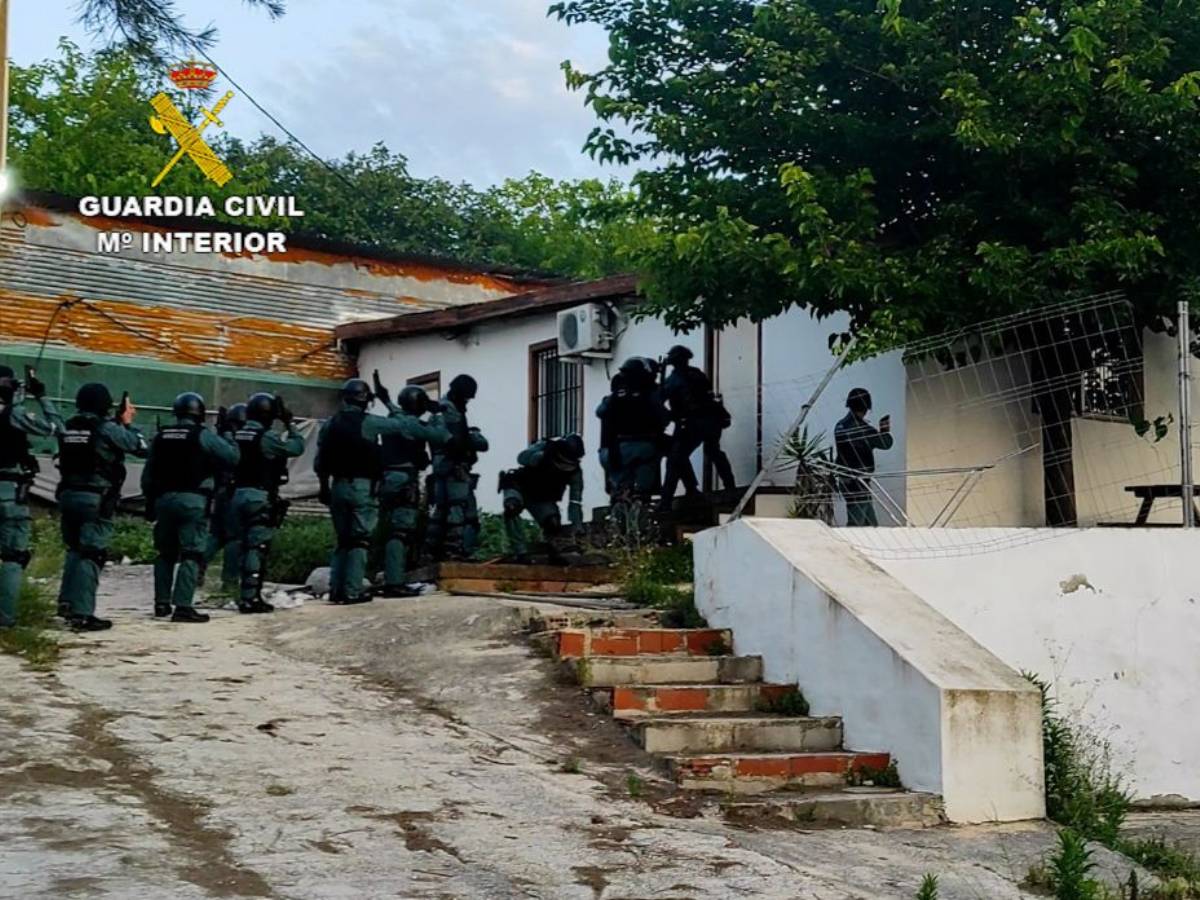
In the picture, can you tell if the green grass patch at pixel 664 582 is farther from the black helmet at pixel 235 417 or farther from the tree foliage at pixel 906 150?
the black helmet at pixel 235 417

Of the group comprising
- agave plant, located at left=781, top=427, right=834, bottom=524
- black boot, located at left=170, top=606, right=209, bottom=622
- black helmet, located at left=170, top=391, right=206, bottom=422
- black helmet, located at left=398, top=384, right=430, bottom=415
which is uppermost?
black helmet, located at left=398, top=384, right=430, bottom=415

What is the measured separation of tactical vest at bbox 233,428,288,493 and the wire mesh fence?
414 centimetres

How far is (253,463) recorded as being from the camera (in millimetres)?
12008

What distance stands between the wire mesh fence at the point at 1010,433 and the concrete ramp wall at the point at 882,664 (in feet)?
8.05

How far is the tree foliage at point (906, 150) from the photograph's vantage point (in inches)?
428

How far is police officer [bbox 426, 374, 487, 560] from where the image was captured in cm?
1288

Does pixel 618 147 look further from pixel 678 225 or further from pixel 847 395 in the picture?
pixel 847 395

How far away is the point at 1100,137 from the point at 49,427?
26.1ft

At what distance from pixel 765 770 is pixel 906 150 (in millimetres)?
6241

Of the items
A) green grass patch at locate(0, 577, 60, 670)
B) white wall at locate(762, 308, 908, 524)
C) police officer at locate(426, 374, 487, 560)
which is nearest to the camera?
green grass patch at locate(0, 577, 60, 670)

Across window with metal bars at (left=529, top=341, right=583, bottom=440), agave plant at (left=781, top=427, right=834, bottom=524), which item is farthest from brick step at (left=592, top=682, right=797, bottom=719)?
window with metal bars at (left=529, top=341, right=583, bottom=440)

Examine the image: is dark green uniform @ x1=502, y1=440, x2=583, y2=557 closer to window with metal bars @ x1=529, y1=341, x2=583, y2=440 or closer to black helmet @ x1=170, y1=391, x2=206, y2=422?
black helmet @ x1=170, y1=391, x2=206, y2=422

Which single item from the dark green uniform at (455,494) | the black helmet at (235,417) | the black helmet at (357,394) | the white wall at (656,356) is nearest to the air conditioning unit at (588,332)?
the white wall at (656,356)

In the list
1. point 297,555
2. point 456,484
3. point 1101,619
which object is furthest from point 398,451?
point 1101,619
